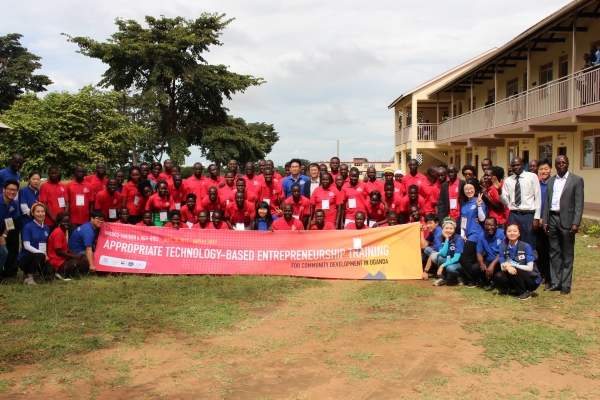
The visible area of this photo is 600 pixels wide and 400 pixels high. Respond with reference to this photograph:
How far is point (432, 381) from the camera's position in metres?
4.18

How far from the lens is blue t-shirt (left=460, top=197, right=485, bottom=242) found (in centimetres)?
765

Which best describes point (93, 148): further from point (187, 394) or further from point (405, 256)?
point (187, 394)

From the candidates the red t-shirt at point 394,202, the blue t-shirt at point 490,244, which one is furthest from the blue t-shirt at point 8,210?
the blue t-shirt at point 490,244

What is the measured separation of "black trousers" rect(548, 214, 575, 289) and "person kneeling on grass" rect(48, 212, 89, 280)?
24.2 ft

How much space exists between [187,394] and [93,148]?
2664 centimetres

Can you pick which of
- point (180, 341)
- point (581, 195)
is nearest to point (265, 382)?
point (180, 341)

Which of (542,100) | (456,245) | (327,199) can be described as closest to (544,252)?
(456,245)

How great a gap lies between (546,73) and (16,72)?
43.0 metres

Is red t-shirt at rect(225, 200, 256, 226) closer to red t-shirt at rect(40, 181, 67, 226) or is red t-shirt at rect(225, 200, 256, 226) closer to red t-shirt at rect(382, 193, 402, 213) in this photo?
red t-shirt at rect(382, 193, 402, 213)

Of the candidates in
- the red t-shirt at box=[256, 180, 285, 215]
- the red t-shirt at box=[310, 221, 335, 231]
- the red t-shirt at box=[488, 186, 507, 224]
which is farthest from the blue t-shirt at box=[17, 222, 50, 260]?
the red t-shirt at box=[488, 186, 507, 224]

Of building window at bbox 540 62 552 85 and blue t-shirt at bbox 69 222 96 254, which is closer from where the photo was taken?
blue t-shirt at bbox 69 222 96 254

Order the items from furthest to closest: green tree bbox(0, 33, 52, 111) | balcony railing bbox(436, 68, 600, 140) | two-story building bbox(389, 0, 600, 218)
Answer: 1. green tree bbox(0, 33, 52, 111)
2. two-story building bbox(389, 0, 600, 218)
3. balcony railing bbox(436, 68, 600, 140)

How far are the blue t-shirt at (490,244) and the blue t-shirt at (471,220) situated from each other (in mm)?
134

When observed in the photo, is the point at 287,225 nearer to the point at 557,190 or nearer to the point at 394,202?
the point at 394,202
